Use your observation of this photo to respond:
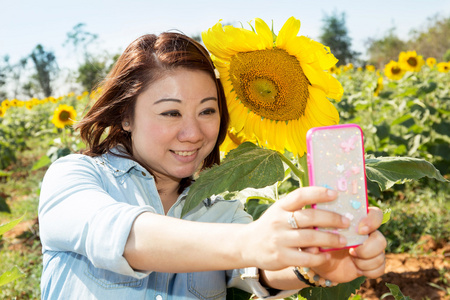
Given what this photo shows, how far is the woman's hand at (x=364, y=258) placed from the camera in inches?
30.0

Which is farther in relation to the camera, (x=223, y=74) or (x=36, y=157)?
(x=36, y=157)

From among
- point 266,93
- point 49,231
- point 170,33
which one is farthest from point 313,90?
point 49,231

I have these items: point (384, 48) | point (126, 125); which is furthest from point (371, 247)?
point (384, 48)

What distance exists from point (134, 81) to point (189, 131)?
29cm

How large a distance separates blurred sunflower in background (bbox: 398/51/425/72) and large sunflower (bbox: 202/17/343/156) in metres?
4.98

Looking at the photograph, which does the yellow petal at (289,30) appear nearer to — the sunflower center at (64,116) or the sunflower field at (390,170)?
the sunflower field at (390,170)

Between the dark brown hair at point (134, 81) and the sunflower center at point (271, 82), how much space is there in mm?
131

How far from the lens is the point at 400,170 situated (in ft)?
4.00

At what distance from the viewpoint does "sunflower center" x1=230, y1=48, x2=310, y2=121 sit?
1.14 metres

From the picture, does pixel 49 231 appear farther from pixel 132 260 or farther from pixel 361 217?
pixel 361 217

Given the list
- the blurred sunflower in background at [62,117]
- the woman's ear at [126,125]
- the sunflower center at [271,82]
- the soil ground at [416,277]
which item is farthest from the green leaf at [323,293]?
the blurred sunflower in background at [62,117]

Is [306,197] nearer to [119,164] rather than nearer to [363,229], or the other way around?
[363,229]

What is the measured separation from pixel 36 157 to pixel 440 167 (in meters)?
6.66

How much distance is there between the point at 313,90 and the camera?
3.75 ft
